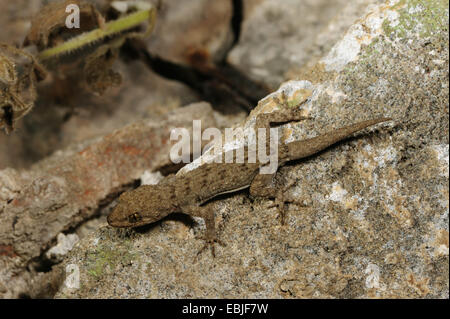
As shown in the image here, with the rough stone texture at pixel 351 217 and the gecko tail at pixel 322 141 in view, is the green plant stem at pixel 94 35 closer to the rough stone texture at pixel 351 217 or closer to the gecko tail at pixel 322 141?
the rough stone texture at pixel 351 217

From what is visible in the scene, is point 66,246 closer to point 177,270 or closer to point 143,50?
point 177,270

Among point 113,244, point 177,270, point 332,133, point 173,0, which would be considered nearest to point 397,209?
point 332,133

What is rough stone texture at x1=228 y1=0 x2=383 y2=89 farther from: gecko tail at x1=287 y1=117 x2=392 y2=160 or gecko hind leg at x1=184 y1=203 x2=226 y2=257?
gecko hind leg at x1=184 y1=203 x2=226 y2=257

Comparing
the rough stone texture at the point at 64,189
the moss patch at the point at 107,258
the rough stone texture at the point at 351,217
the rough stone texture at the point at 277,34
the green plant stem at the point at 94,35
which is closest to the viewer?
the rough stone texture at the point at 351,217

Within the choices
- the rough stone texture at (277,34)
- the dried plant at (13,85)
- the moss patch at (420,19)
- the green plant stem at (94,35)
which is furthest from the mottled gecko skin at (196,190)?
the rough stone texture at (277,34)

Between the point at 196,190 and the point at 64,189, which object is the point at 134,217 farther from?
the point at 64,189

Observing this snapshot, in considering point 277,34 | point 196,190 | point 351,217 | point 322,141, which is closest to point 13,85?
point 196,190
